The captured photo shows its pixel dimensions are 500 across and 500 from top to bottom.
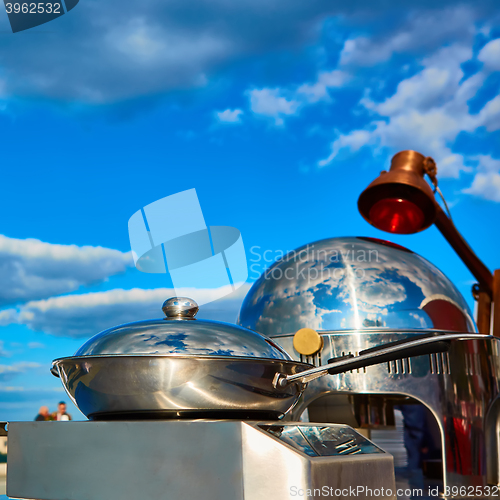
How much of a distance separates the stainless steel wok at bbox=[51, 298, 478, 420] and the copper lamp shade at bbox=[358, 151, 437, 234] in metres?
1.39

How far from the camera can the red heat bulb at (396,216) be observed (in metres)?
2.34

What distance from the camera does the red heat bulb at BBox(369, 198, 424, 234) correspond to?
234 centimetres

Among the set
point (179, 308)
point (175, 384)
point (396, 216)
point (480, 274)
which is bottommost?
point (175, 384)

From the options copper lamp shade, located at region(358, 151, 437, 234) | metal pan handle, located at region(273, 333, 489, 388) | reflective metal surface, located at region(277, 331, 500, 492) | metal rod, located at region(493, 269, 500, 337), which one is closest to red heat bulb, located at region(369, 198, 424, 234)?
copper lamp shade, located at region(358, 151, 437, 234)

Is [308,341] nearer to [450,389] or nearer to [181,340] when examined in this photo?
[450,389]

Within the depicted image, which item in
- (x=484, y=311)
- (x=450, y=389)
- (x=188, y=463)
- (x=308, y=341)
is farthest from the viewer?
(x=484, y=311)

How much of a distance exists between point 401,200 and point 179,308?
147 cm

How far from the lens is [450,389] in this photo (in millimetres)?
1688

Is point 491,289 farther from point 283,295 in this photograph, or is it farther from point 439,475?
point 283,295

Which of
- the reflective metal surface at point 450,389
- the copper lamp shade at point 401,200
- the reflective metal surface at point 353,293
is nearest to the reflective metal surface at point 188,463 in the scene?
the reflective metal surface at point 450,389

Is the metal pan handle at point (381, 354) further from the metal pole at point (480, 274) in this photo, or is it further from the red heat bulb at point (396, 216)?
the metal pole at point (480, 274)

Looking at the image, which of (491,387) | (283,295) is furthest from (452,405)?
(283,295)

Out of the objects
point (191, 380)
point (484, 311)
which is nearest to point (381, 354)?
point (191, 380)

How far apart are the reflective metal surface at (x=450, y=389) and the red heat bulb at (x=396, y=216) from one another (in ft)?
2.39
